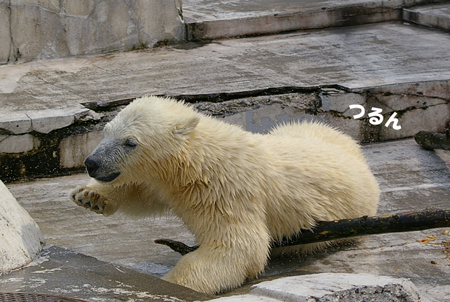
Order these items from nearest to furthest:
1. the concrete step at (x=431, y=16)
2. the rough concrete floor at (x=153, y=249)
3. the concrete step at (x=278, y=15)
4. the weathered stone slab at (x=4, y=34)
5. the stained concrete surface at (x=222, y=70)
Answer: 1. the rough concrete floor at (x=153, y=249)
2. the stained concrete surface at (x=222, y=70)
3. the weathered stone slab at (x=4, y=34)
4. the concrete step at (x=278, y=15)
5. the concrete step at (x=431, y=16)

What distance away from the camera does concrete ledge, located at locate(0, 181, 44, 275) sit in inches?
109

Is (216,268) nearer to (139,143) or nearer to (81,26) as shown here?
(139,143)

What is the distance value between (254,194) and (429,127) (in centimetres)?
274

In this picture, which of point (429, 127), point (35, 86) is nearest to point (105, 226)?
point (35, 86)

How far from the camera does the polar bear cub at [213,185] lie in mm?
2998

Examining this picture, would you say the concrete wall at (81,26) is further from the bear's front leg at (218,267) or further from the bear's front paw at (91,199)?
the bear's front leg at (218,267)

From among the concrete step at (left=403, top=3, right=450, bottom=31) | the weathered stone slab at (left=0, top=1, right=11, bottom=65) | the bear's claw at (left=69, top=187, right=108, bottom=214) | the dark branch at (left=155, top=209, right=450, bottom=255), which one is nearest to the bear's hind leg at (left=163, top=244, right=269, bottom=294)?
the dark branch at (left=155, top=209, right=450, bottom=255)

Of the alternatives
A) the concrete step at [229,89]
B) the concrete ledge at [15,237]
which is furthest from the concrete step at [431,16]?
the concrete ledge at [15,237]

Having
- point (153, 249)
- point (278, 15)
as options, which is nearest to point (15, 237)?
point (153, 249)

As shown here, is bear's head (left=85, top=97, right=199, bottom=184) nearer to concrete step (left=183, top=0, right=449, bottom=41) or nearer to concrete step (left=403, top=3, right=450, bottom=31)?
concrete step (left=183, top=0, right=449, bottom=41)

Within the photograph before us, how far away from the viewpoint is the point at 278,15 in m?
6.84

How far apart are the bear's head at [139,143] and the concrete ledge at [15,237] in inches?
15.7

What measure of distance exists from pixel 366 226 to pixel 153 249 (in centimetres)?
114

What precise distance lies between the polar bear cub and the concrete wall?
2.93m
